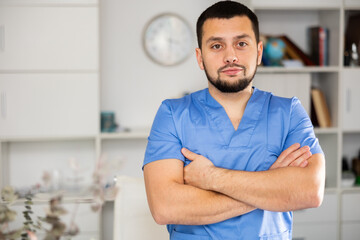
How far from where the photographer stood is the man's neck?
162 centimetres

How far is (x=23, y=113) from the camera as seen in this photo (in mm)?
2959

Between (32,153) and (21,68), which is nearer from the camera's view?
(21,68)

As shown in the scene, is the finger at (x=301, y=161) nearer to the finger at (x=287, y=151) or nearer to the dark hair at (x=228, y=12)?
the finger at (x=287, y=151)

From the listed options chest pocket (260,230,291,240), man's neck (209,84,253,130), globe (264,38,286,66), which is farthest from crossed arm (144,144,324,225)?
globe (264,38,286,66)

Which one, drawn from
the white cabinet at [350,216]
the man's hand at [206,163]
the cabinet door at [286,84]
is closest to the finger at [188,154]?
the man's hand at [206,163]

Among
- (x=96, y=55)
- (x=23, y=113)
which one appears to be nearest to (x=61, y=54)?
(x=96, y=55)

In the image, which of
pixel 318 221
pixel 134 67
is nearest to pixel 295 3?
pixel 134 67

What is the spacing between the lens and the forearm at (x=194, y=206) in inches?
55.7

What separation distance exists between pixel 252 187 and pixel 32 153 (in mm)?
2276

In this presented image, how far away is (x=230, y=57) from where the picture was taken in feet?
5.05

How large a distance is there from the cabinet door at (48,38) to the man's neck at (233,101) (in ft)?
5.07

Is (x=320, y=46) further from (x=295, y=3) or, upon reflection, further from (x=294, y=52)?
(x=295, y=3)

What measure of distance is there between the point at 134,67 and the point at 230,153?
1.95m

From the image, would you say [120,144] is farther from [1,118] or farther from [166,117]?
[166,117]
